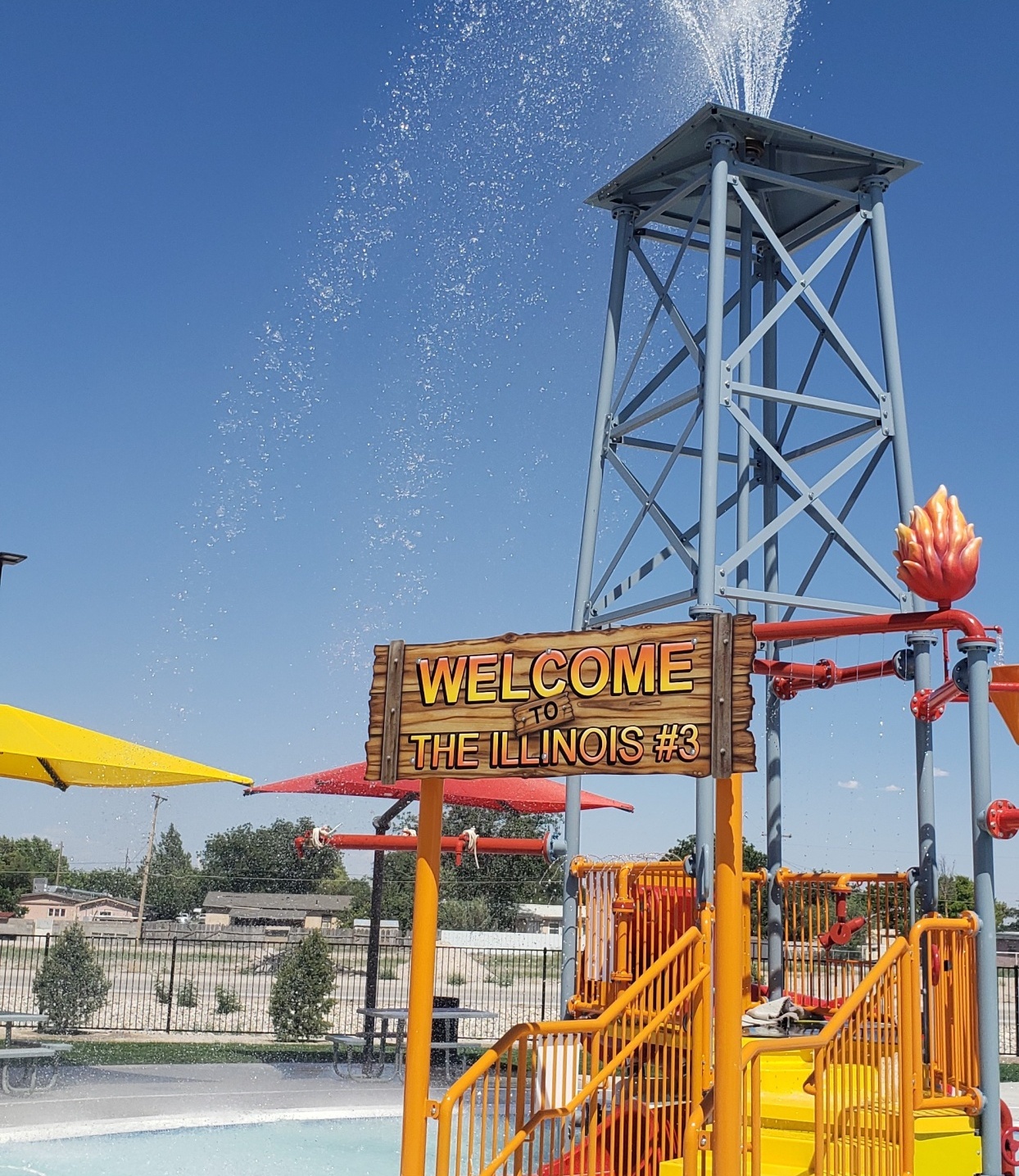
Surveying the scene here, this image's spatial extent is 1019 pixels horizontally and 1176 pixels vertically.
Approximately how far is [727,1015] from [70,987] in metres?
16.7

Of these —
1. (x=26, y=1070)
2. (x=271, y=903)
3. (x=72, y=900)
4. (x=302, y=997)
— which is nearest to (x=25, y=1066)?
(x=26, y=1070)

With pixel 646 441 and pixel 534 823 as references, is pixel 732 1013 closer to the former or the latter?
pixel 646 441

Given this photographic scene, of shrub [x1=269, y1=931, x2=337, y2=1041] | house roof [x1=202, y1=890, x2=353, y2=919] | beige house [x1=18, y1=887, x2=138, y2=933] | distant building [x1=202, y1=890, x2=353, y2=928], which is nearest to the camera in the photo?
shrub [x1=269, y1=931, x2=337, y2=1041]

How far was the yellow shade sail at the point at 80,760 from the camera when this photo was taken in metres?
11.1

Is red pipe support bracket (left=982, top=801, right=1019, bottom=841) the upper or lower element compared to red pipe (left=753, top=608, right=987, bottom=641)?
lower

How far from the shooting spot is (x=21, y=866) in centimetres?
8838

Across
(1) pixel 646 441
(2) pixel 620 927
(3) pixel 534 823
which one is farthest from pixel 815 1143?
(3) pixel 534 823

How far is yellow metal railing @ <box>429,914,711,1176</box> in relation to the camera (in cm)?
686

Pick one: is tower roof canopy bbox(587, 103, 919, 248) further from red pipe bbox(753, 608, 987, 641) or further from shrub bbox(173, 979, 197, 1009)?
shrub bbox(173, 979, 197, 1009)

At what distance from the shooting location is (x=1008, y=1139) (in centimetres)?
778

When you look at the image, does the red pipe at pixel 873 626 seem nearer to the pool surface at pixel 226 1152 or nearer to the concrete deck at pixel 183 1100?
the pool surface at pixel 226 1152

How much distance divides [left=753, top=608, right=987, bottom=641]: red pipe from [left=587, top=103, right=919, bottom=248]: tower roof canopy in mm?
4787

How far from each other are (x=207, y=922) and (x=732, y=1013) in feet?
254

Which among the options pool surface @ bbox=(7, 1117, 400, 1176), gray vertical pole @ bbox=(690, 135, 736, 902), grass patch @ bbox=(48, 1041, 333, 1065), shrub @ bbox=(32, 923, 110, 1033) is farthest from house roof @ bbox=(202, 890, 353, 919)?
gray vertical pole @ bbox=(690, 135, 736, 902)
